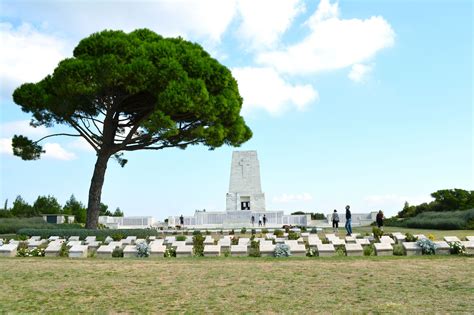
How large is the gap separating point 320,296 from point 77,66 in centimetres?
1526

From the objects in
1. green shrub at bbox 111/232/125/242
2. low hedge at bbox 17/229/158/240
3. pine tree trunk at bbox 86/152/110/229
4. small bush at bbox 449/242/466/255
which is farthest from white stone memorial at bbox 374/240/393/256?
pine tree trunk at bbox 86/152/110/229

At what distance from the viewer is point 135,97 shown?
72.4 ft

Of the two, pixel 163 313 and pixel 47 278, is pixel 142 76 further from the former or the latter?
pixel 163 313

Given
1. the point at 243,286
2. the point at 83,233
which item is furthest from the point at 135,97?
the point at 243,286

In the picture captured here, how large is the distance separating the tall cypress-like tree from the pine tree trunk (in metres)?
0.04

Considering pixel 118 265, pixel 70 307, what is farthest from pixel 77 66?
pixel 70 307

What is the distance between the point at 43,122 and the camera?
75.6 feet

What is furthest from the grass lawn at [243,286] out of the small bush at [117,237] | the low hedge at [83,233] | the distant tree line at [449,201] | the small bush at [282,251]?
the distant tree line at [449,201]

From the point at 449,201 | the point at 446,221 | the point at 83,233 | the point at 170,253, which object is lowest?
the point at 170,253

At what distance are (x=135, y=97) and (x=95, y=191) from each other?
14.9ft

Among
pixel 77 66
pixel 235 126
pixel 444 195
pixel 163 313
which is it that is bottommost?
pixel 163 313

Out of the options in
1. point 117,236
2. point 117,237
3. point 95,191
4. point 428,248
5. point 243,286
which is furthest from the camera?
point 95,191

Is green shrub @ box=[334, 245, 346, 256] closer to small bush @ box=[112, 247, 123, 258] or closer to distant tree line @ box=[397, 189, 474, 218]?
small bush @ box=[112, 247, 123, 258]

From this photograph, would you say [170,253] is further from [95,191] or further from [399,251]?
[95,191]
